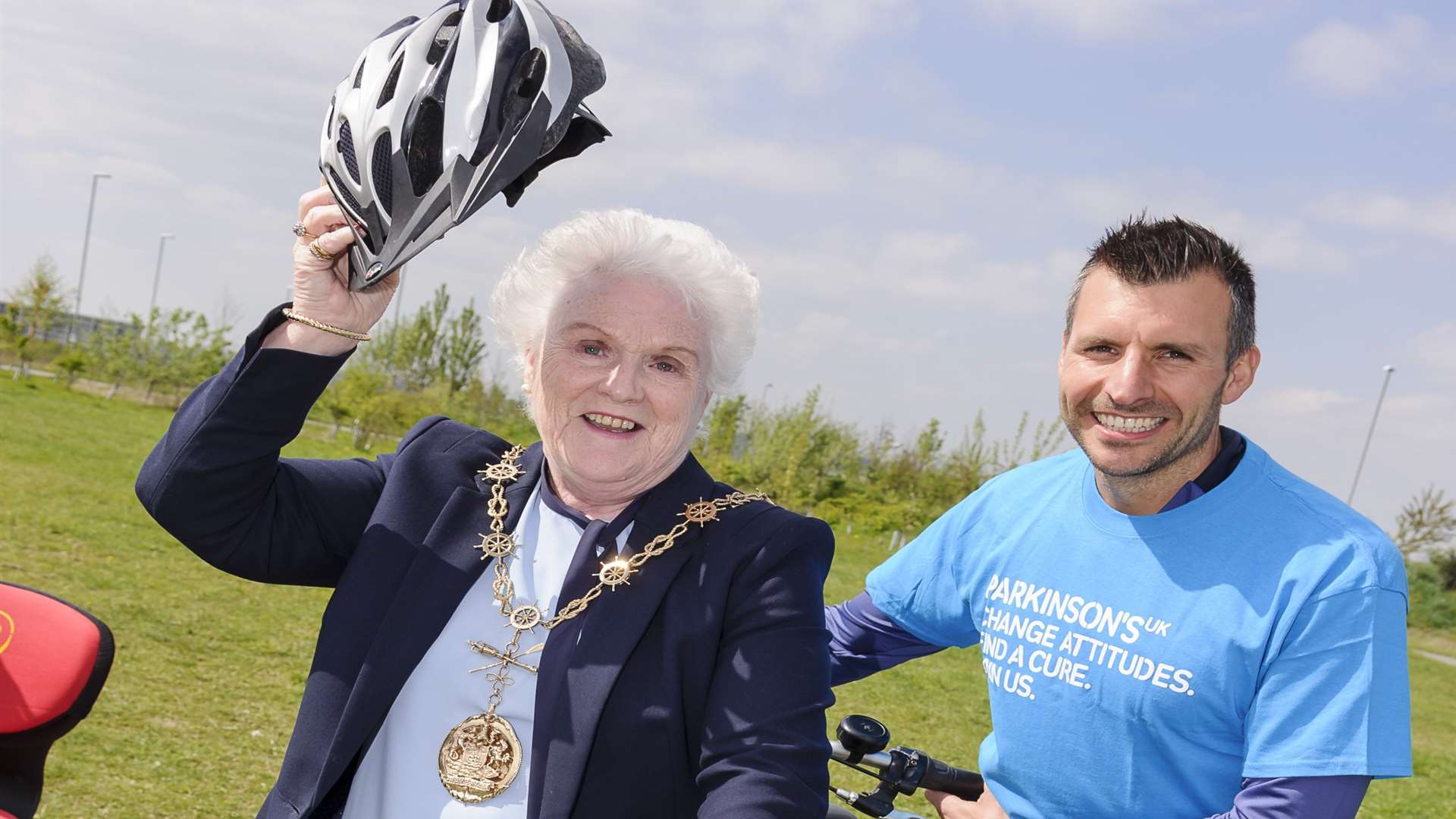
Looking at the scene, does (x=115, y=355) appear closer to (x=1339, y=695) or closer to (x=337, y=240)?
(x=337, y=240)

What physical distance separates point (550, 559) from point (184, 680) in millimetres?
4398

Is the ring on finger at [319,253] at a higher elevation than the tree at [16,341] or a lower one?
lower

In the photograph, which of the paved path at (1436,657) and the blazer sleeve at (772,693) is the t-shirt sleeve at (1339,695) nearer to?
the blazer sleeve at (772,693)

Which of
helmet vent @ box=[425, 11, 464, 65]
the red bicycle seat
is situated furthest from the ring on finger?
the red bicycle seat

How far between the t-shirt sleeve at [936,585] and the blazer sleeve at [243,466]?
48.0 inches

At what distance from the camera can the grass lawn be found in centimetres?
443

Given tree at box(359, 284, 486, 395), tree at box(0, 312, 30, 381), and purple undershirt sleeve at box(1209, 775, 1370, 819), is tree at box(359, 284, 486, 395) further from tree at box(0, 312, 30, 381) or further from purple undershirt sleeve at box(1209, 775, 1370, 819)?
purple undershirt sleeve at box(1209, 775, 1370, 819)

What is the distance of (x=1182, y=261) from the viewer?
2131mm

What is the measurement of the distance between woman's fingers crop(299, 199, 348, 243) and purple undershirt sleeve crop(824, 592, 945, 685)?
4.75 ft

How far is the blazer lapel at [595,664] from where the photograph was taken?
1819 mm

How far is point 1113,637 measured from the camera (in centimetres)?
211

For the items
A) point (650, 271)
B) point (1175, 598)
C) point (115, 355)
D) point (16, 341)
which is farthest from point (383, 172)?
point (16, 341)

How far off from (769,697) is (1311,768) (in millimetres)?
910

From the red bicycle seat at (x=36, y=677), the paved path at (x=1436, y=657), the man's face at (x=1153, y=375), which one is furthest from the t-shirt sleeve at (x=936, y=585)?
the paved path at (x=1436, y=657)
